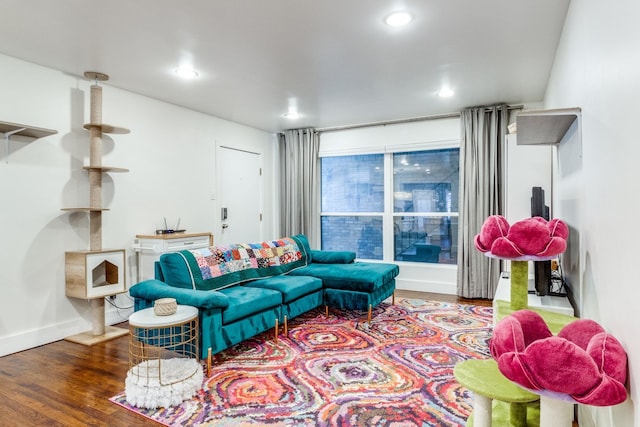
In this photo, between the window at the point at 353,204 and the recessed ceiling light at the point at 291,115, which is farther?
the window at the point at 353,204

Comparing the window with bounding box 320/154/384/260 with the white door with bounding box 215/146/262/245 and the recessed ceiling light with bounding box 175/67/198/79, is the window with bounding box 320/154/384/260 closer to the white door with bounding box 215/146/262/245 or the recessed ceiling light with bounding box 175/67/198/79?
the white door with bounding box 215/146/262/245

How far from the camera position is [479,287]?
15.7 feet

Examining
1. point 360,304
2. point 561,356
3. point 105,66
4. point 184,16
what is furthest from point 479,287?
point 105,66

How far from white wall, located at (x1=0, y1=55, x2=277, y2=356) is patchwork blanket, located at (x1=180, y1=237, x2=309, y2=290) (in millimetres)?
1234

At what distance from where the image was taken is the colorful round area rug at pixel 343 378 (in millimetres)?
2111

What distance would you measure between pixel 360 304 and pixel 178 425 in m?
2.10

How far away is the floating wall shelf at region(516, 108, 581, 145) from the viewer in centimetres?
197

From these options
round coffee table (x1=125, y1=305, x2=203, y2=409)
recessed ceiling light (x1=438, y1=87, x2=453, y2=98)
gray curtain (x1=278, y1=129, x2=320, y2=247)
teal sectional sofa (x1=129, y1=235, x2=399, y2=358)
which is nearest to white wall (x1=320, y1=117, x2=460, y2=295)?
gray curtain (x1=278, y1=129, x2=320, y2=247)

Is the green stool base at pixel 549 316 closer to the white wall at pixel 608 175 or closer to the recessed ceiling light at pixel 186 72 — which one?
the white wall at pixel 608 175

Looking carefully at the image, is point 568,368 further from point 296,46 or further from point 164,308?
point 296,46

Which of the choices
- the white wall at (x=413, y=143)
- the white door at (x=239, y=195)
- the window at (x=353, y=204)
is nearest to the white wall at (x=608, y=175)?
the white wall at (x=413, y=143)

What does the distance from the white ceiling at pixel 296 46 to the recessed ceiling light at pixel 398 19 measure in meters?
0.05

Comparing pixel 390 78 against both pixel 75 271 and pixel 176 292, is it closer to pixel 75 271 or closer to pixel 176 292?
pixel 176 292

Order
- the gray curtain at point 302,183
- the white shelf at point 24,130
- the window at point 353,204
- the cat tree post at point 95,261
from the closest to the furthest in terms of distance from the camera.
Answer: the white shelf at point 24,130 → the cat tree post at point 95,261 → the window at point 353,204 → the gray curtain at point 302,183
